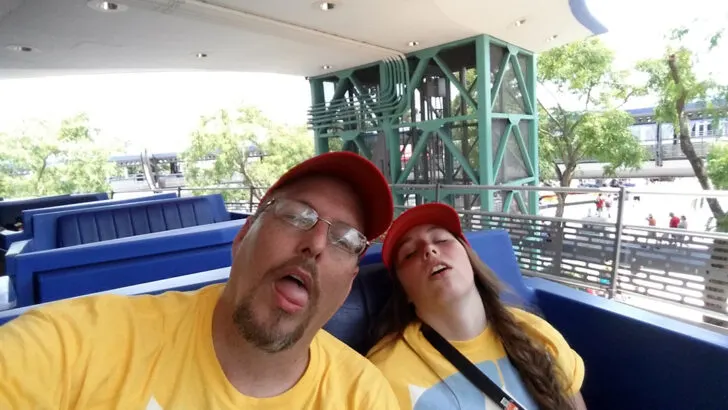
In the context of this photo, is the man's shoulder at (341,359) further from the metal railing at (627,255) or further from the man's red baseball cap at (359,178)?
the metal railing at (627,255)

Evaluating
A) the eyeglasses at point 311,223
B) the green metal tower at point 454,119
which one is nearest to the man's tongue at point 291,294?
the eyeglasses at point 311,223

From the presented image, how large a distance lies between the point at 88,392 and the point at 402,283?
886 millimetres

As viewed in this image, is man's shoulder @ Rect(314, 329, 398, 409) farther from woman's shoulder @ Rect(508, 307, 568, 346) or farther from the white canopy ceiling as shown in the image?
the white canopy ceiling

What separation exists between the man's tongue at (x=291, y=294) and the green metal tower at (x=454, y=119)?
5.64 m

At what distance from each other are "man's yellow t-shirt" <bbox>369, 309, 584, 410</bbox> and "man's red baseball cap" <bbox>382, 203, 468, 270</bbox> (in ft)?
0.85

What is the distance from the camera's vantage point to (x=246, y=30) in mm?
5301

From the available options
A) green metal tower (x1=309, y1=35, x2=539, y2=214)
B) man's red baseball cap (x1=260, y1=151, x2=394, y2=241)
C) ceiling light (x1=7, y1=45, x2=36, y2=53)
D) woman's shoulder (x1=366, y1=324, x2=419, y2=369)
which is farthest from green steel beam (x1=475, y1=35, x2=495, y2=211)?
man's red baseball cap (x1=260, y1=151, x2=394, y2=241)

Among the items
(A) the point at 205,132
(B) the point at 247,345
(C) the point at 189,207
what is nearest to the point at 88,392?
(B) the point at 247,345

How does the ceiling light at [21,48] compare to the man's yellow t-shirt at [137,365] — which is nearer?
the man's yellow t-shirt at [137,365]

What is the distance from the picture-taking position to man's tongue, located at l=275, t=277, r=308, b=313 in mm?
879

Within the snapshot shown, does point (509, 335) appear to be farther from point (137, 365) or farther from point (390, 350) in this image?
point (137, 365)

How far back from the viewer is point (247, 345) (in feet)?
2.95

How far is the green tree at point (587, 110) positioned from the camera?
30.6 ft

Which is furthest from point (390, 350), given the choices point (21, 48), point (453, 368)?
point (21, 48)
